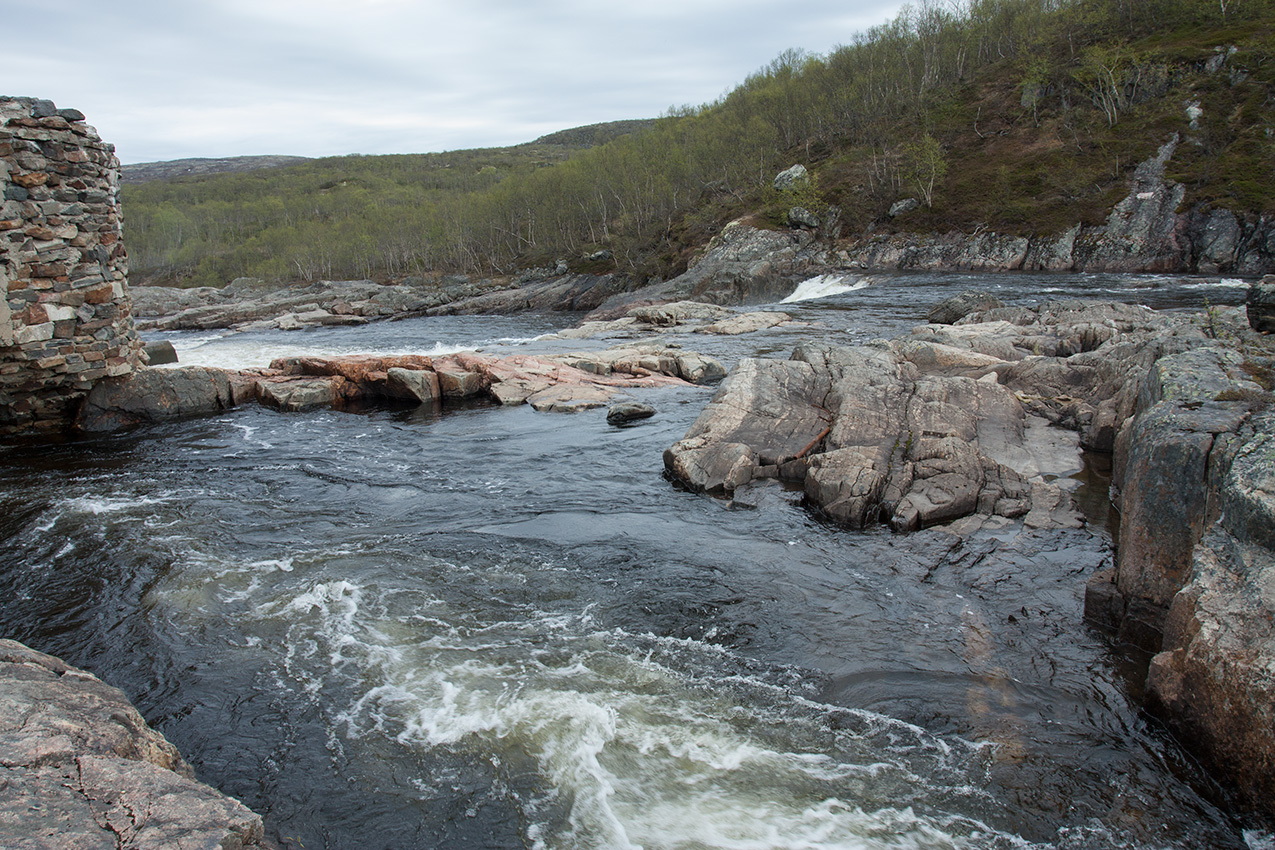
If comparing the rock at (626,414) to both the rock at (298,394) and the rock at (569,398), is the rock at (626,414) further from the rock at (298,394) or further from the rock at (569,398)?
the rock at (298,394)

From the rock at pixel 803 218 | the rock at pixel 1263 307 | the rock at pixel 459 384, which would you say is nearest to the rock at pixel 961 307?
the rock at pixel 1263 307

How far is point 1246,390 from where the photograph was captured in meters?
8.27

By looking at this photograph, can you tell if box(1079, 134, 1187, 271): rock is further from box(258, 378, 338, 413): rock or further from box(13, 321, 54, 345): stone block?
box(13, 321, 54, 345): stone block

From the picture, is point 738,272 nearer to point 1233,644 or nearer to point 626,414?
point 626,414

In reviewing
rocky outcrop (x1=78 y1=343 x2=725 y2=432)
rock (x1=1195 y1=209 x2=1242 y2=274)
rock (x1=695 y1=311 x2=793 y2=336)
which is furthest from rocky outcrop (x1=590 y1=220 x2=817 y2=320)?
rocky outcrop (x1=78 y1=343 x2=725 y2=432)

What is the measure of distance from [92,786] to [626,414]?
1481cm

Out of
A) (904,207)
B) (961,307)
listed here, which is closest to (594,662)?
(961,307)

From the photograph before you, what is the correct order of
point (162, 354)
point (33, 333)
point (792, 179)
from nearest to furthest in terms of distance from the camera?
1. point (33, 333)
2. point (162, 354)
3. point (792, 179)

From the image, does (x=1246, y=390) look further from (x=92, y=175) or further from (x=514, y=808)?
(x=92, y=175)

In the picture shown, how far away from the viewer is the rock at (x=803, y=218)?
6775cm

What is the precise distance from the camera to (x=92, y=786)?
12.7ft

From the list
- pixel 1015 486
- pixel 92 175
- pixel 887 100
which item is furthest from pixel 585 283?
pixel 1015 486

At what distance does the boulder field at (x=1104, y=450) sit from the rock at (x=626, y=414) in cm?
321

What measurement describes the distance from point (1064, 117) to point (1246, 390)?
72.4m
